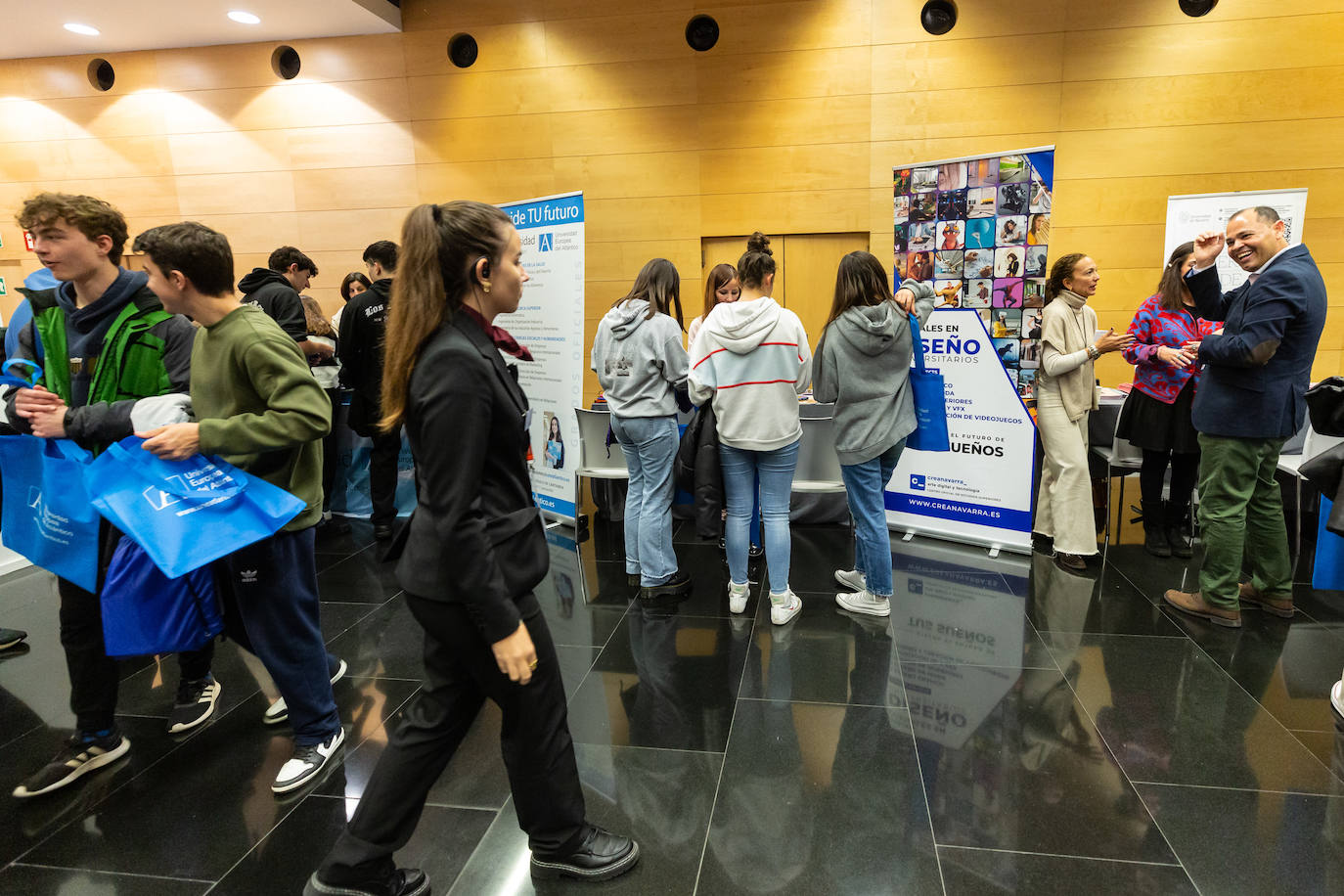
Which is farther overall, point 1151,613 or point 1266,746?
point 1151,613

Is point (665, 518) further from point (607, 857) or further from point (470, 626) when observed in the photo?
point (470, 626)

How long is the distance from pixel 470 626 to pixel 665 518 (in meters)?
2.15

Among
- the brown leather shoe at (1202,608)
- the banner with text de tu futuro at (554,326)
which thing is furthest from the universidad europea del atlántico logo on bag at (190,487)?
the brown leather shoe at (1202,608)

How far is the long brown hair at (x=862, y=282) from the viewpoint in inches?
Result: 120

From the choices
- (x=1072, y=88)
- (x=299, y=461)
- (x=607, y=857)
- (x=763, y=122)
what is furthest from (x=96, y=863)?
(x=1072, y=88)

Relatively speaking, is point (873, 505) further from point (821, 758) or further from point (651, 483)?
point (821, 758)

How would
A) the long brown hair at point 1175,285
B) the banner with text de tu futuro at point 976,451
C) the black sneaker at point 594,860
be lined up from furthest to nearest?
the banner with text de tu futuro at point 976,451
the long brown hair at point 1175,285
the black sneaker at point 594,860

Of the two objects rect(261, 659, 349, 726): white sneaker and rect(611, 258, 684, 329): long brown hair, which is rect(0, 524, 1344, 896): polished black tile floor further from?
rect(611, 258, 684, 329): long brown hair

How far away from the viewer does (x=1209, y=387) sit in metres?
3.05

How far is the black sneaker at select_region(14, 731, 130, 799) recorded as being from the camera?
2.20 m

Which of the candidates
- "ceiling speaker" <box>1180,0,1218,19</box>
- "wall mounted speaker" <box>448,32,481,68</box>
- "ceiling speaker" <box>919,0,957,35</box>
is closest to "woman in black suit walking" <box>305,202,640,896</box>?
"ceiling speaker" <box>919,0,957,35</box>

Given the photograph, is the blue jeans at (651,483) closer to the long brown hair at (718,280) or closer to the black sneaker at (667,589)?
the black sneaker at (667,589)

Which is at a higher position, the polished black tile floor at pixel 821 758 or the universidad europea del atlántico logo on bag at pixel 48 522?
the universidad europea del atlántico logo on bag at pixel 48 522

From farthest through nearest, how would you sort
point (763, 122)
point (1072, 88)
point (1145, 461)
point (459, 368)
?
point (763, 122), point (1072, 88), point (1145, 461), point (459, 368)
